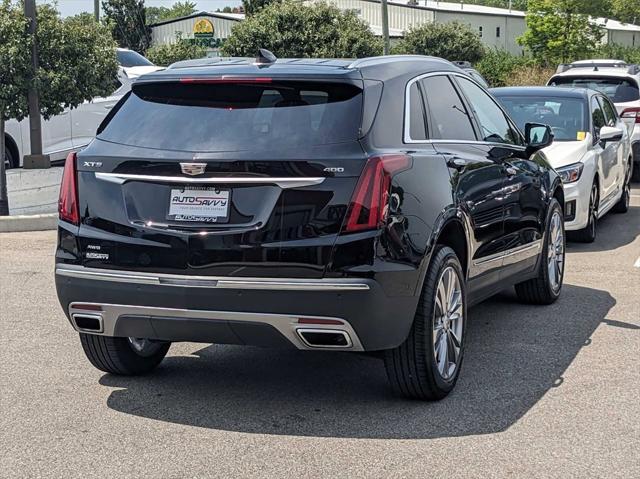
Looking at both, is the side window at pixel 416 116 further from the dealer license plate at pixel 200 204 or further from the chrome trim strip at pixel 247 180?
the dealer license plate at pixel 200 204

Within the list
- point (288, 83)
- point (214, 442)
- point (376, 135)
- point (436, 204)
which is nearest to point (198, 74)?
point (288, 83)

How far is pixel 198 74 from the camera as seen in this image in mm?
5586

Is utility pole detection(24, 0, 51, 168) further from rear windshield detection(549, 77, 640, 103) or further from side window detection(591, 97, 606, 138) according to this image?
rear windshield detection(549, 77, 640, 103)

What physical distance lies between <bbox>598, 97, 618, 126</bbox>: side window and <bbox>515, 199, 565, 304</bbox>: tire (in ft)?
17.2

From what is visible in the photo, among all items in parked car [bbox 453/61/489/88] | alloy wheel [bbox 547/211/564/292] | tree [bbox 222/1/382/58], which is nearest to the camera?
parked car [bbox 453/61/489/88]

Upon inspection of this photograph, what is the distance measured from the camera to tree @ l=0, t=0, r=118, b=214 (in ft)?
43.5

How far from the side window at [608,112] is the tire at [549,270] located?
17.2 ft

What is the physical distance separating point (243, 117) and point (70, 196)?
0.97 meters

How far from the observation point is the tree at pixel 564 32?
52219mm

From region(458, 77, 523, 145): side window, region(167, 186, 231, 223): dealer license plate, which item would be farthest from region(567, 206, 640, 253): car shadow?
region(167, 186, 231, 223): dealer license plate

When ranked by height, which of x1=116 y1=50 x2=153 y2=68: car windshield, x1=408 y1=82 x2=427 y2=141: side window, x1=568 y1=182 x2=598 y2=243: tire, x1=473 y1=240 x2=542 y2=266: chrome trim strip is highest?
x1=116 y1=50 x2=153 y2=68: car windshield

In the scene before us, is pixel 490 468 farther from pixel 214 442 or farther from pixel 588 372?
pixel 588 372

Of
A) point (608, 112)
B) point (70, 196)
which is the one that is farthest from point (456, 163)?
point (608, 112)

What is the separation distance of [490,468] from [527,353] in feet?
A: 7.11
